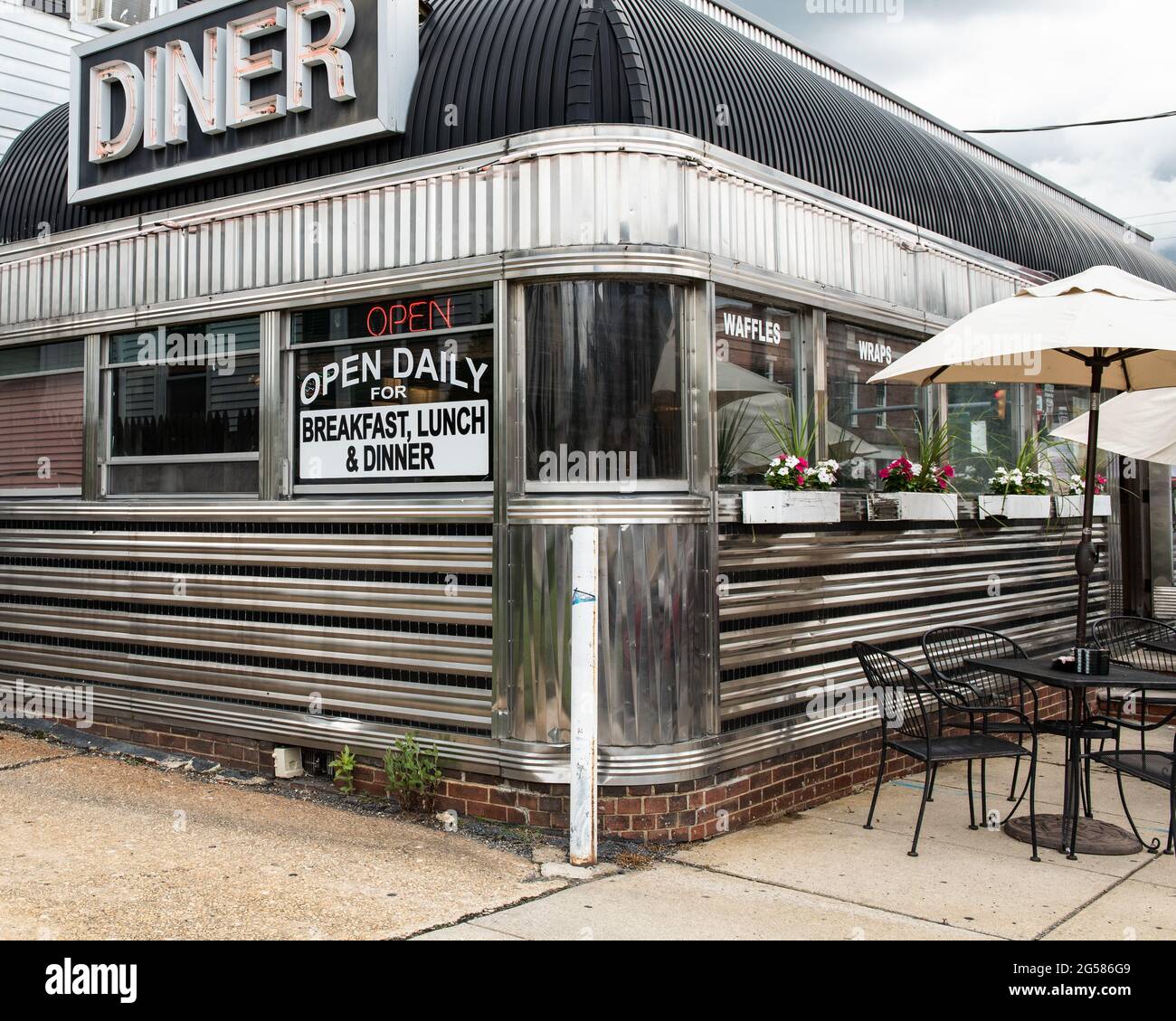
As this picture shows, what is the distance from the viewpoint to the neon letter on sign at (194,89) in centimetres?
773

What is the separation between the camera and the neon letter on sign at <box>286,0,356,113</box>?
276 inches

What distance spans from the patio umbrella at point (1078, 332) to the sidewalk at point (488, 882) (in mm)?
1470

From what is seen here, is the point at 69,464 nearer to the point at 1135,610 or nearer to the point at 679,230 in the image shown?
the point at 679,230

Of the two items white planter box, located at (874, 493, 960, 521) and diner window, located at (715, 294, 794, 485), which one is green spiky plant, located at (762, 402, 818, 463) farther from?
white planter box, located at (874, 493, 960, 521)

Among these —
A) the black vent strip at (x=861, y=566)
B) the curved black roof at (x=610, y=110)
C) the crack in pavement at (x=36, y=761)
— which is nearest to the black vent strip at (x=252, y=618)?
the crack in pavement at (x=36, y=761)

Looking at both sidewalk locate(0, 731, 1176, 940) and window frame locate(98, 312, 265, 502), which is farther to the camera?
window frame locate(98, 312, 265, 502)

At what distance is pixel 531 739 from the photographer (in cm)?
621

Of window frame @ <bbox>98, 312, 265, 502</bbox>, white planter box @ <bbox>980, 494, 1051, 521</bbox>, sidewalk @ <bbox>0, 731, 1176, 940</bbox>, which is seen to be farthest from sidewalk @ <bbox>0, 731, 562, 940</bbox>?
A: white planter box @ <bbox>980, 494, 1051, 521</bbox>

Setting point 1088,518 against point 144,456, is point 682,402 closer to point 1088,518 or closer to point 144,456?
point 1088,518

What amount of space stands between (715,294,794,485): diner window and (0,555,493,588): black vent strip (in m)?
1.61

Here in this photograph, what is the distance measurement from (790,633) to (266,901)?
10.9 feet

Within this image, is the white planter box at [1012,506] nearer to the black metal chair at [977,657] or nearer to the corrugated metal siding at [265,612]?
the black metal chair at [977,657]

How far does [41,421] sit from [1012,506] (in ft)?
24.5

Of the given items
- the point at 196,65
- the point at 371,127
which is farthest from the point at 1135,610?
the point at 196,65
